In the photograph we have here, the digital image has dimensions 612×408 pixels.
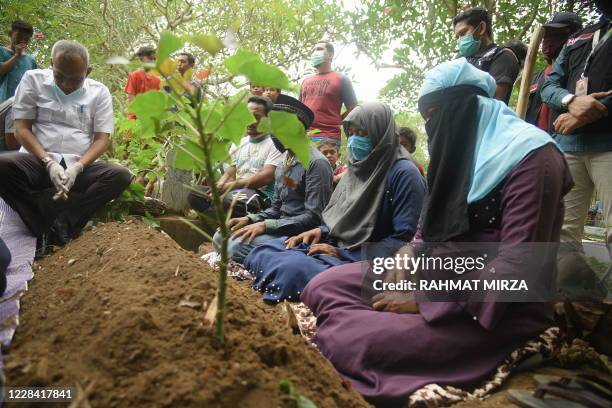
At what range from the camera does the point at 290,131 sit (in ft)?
3.69

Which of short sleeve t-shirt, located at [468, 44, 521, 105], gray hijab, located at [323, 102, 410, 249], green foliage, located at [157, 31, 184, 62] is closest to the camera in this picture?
green foliage, located at [157, 31, 184, 62]

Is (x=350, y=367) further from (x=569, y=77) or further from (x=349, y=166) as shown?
(x=569, y=77)

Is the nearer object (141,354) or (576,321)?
(141,354)

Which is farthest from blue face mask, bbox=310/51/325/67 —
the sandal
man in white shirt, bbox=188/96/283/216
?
the sandal

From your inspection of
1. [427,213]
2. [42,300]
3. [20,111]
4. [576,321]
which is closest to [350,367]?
[427,213]

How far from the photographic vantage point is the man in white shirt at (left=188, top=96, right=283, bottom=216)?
4055 mm

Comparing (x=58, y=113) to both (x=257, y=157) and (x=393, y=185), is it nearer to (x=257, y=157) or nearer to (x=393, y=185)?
(x=257, y=157)

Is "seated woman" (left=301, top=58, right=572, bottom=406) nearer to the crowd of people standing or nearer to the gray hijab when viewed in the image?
the crowd of people standing

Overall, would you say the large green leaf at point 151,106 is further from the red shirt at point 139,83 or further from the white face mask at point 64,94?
the red shirt at point 139,83

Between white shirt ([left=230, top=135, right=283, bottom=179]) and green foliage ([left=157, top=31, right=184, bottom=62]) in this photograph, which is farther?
white shirt ([left=230, top=135, right=283, bottom=179])

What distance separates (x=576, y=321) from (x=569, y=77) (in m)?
1.68

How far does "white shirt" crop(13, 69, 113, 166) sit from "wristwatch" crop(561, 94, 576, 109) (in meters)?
3.28

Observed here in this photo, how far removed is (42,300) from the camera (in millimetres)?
1855

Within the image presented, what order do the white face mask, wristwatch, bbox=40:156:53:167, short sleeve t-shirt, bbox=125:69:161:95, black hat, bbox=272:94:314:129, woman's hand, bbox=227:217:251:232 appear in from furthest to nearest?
short sleeve t-shirt, bbox=125:69:161:95 < black hat, bbox=272:94:314:129 < woman's hand, bbox=227:217:251:232 < the white face mask < wristwatch, bbox=40:156:53:167
